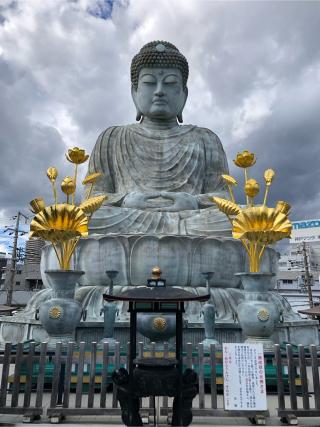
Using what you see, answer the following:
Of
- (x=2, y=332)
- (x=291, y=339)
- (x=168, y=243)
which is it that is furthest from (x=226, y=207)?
(x=2, y=332)

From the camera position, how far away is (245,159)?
6648 millimetres

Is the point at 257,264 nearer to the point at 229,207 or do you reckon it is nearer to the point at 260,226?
the point at 260,226

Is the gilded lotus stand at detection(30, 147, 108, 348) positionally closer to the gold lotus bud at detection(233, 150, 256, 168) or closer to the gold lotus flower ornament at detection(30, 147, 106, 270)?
the gold lotus flower ornament at detection(30, 147, 106, 270)

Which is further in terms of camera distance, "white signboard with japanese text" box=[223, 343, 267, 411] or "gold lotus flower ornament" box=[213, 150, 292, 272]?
"gold lotus flower ornament" box=[213, 150, 292, 272]

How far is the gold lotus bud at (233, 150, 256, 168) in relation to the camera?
261 inches

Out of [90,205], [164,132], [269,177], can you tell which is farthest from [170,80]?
[90,205]

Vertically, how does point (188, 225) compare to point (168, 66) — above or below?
below

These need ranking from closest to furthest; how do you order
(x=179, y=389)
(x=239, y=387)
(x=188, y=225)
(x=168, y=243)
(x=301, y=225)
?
(x=179, y=389)
(x=239, y=387)
(x=168, y=243)
(x=188, y=225)
(x=301, y=225)

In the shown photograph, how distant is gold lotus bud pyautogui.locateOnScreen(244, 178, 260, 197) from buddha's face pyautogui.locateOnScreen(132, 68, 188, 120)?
499cm

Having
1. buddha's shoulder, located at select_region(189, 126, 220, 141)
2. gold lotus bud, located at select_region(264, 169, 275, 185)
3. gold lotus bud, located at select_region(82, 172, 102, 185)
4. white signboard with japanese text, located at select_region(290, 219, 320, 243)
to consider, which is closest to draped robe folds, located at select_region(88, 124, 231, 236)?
buddha's shoulder, located at select_region(189, 126, 220, 141)

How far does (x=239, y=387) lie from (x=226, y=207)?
3611 mm

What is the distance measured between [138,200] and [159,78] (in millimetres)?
3781

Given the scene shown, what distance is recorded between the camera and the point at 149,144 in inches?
412

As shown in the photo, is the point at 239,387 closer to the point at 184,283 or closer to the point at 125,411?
the point at 125,411
